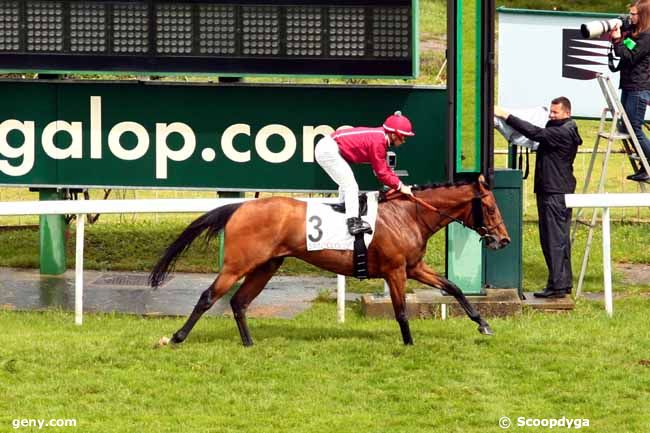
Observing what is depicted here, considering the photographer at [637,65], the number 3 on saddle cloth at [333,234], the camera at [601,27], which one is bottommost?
the number 3 on saddle cloth at [333,234]

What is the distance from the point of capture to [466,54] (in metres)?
12.1

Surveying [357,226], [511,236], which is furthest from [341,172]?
[511,236]

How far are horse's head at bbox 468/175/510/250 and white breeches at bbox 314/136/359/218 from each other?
2.96 ft

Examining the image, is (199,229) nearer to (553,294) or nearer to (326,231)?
(326,231)

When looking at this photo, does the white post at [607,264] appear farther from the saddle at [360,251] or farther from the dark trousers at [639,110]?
the saddle at [360,251]

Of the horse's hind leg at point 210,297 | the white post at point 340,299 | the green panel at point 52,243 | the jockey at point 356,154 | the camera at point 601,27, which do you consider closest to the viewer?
the horse's hind leg at point 210,297

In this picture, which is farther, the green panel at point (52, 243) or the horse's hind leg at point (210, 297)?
the green panel at point (52, 243)

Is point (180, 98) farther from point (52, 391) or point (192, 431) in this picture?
point (192, 431)

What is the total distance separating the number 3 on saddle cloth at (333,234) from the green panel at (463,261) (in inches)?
70.1

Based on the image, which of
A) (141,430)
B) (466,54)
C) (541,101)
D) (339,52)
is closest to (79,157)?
(339,52)

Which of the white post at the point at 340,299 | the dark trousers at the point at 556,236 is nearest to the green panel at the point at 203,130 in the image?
the dark trousers at the point at 556,236

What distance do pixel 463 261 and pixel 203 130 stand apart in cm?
245

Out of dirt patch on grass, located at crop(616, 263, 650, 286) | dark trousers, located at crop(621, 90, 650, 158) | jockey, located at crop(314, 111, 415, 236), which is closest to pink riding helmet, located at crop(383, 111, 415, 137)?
jockey, located at crop(314, 111, 415, 236)

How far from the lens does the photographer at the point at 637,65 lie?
13.0 m
